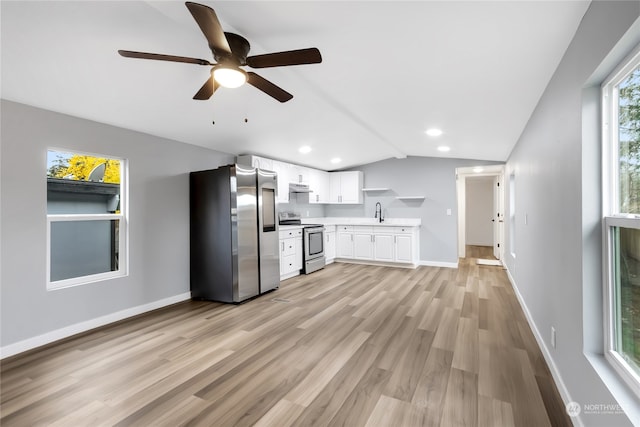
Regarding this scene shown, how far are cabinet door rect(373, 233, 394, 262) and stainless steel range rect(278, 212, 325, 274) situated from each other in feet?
3.84

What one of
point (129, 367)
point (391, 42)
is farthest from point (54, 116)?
point (391, 42)

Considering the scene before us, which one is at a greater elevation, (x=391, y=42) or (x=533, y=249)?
(x=391, y=42)

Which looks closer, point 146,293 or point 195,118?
point 195,118

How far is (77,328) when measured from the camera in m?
3.02

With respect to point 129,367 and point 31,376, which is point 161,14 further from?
point 31,376

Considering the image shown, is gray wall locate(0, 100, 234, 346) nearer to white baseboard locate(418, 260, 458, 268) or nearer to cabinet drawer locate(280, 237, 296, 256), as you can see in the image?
cabinet drawer locate(280, 237, 296, 256)

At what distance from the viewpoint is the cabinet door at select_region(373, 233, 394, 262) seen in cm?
614

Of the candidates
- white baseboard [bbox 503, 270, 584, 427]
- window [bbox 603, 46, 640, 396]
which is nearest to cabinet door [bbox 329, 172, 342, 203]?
white baseboard [bbox 503, 270, 584, 427]

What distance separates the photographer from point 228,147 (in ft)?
15.1

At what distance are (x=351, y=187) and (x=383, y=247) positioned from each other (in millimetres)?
1709

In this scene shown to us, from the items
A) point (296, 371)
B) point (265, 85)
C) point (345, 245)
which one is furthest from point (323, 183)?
point (296, 371)

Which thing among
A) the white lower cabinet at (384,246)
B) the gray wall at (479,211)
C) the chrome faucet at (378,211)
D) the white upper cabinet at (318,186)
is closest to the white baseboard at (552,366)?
the white lower cabinet at (384,246)

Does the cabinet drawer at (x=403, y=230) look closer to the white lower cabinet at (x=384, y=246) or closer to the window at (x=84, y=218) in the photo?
the white lower cabinet at (x=384, y=246)

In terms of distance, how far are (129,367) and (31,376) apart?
689mm
